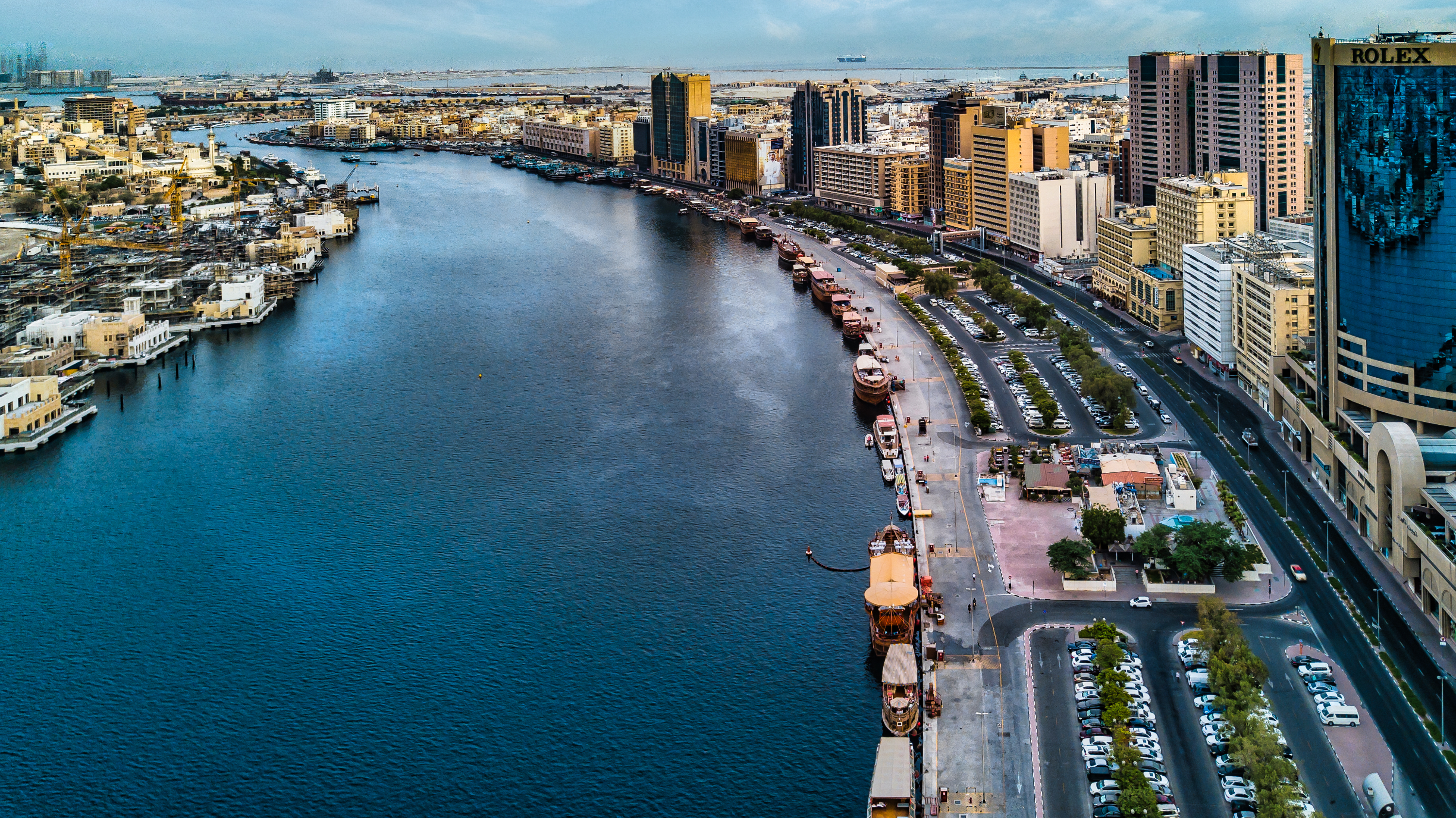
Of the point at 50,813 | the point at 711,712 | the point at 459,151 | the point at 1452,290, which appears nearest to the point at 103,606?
the point at 50,813

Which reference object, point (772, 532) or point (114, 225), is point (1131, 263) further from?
point (114, 225)

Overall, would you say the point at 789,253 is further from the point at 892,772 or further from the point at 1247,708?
the point at 892,772

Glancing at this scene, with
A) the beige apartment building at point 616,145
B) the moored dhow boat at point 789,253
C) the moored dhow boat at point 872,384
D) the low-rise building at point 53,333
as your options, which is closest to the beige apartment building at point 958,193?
the moored dhow boat at point 789,253

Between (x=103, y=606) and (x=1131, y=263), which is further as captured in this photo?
(x=1131, y=263)

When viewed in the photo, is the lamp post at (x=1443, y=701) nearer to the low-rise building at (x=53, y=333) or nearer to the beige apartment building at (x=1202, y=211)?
the beige apartment building at (x=1202, y=211)

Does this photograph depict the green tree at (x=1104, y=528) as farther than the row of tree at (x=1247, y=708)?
Yes

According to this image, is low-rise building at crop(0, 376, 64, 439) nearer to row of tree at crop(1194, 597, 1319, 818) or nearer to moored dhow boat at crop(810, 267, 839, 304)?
moored dhow boat at crop(810, 267, 839, 304)
